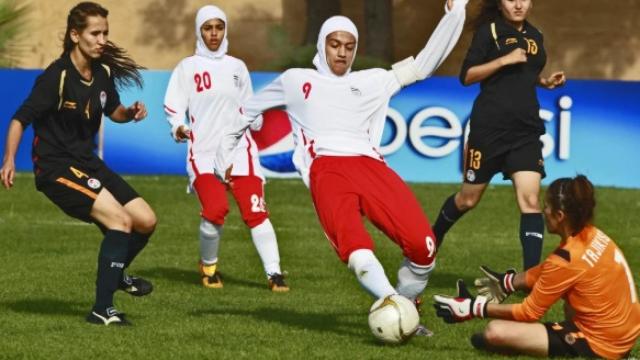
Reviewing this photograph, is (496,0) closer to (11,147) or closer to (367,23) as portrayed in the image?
(11,147)

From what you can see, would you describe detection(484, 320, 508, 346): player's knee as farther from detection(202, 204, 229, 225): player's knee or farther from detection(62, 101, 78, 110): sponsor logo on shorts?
detection(202, 204, 229, 225): player's knee

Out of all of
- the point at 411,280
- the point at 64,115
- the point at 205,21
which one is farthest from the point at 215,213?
the point at 411,280

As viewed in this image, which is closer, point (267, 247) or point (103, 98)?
point (103, 98)

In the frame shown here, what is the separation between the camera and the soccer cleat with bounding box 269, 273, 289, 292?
12.6 metres

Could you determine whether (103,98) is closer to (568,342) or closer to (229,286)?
(229,286)

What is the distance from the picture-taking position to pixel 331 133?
1023 cm

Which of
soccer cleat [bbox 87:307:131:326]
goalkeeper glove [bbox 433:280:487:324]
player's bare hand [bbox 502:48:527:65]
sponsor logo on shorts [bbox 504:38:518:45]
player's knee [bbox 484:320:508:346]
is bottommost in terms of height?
soccer cleat [bbox 87:307:131:326]

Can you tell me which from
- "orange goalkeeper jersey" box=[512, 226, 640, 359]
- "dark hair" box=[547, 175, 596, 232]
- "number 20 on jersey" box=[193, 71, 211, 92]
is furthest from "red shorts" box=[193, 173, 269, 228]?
"dark hair" box=[547, 175, 596, 232]

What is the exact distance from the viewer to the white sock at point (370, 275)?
9.59 meters

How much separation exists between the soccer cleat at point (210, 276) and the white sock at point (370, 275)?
336 centimetres

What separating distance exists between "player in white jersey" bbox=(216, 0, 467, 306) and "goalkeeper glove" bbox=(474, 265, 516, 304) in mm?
454

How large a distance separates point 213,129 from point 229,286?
1.41m

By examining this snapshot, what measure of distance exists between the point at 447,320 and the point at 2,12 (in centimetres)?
1975

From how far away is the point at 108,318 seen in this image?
33.9 feet
